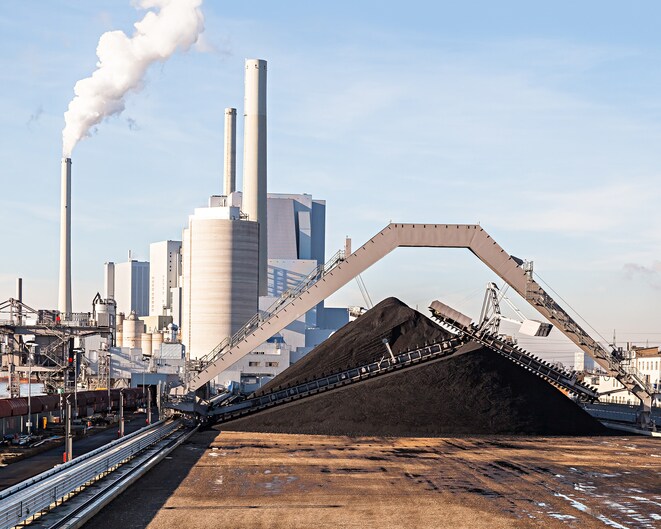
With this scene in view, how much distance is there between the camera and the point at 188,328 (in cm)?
15038

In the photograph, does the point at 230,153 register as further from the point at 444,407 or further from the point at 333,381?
the point at 444,407

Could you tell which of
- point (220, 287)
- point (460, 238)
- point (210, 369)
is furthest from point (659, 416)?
point (220, 287)

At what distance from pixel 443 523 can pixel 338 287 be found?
129ft

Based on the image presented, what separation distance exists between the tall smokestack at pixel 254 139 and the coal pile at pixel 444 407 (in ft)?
297

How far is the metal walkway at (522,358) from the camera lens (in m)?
60.6

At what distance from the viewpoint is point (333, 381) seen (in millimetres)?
58938

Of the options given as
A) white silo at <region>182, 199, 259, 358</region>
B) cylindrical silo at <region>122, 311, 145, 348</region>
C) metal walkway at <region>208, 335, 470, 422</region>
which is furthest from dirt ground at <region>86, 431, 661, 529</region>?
cylindrical silo at <region>122, 311, 145, 348</region>

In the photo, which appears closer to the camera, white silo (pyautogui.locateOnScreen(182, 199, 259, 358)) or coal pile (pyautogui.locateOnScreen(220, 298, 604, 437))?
coal pile (pyautogui.locateOnScreen(220, 298, 604, 437))

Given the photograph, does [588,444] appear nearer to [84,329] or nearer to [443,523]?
[443,523]

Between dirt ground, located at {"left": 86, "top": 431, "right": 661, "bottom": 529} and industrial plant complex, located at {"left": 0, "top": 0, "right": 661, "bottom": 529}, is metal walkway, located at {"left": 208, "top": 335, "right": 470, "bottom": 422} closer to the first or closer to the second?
industrial plant complex, located at {"left": 0, "top": 0, "right": 661, "bottom": 529}

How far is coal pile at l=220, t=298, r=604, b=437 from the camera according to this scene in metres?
54.7

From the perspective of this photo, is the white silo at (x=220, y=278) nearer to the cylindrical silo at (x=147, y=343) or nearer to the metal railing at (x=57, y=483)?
the cylindrical silo at (x=147, y=343)

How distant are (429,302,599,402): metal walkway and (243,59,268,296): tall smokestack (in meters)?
87.6

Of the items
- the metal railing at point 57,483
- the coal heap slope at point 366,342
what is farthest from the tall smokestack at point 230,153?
the metal railing at point 57,483
